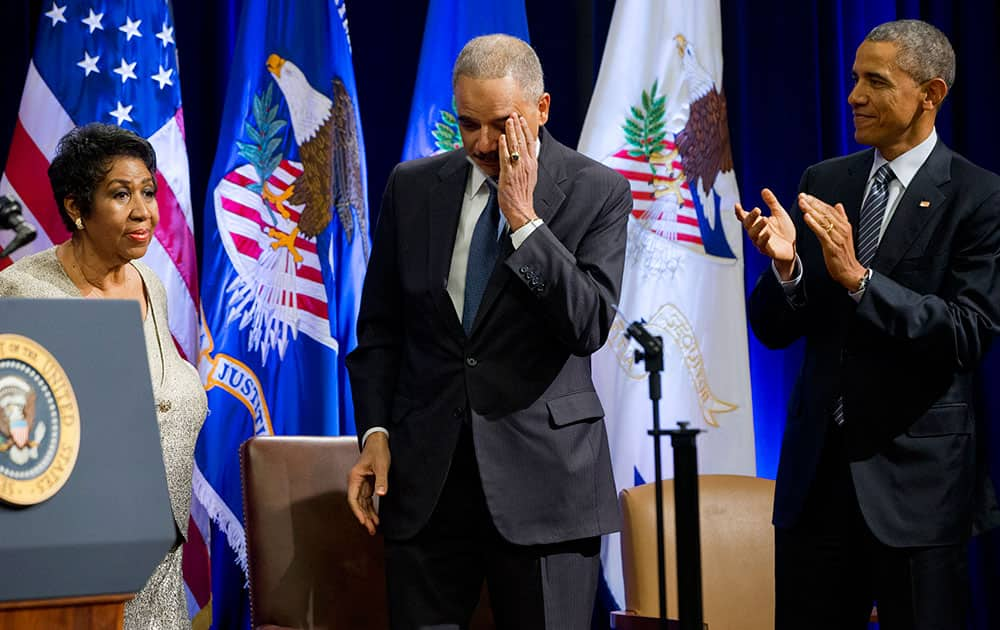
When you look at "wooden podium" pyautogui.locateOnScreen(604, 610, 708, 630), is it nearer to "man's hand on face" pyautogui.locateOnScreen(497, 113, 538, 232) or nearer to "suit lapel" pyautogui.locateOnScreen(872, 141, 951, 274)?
"suit lapel" pyautogui.locateOnScreen(872, 141, 951, 274)

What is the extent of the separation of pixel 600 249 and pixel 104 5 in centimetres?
216

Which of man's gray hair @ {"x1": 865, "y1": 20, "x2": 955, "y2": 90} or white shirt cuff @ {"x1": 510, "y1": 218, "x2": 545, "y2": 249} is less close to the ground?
man's gray hair @ {"x1": 865, "y1": 20, "x2": 955, "y2": 90}

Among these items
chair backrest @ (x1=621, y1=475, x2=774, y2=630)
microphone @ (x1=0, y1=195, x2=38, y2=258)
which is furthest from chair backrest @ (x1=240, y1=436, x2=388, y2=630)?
microphone @ (x1=0, y1=195, x2=38, y2=258)

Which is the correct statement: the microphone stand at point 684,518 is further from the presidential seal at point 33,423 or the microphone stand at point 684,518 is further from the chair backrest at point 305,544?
the chair backrest at point 305,544

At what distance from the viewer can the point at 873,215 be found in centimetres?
267

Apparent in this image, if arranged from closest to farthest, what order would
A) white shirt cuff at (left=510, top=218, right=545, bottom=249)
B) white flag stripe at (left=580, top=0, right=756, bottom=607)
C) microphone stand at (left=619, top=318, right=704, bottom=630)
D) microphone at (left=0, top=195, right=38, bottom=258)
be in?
microphone at (left=0, top=195, right=38, bottom=258), microphone stand at (left=619, top=318, right=704, bottom=630), white shirt cuff at (left=510, top=218, right=545, bottom=249), white flag stripe at (left=580, top=0, right=756, bottom=607)

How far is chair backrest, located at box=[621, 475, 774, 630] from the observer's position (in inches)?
126

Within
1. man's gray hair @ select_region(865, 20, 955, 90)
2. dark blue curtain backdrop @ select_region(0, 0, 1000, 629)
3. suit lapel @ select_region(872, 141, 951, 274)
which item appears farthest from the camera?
dark blue curtain backdrop @ select_region(0, 0, 1000, 629)

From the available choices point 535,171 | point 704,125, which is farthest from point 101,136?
point 704,125

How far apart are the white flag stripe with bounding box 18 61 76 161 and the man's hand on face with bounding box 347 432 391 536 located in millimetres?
1878

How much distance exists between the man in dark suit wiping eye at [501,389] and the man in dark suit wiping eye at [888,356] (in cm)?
46

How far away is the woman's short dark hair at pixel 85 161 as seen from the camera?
8.98 ft

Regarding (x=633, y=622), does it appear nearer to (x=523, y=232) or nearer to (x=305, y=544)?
(x=305, y=544)

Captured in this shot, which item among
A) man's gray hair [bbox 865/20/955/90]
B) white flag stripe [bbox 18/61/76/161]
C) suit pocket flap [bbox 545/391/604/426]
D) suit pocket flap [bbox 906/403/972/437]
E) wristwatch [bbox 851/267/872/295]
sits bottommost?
suit pocket flap [bbox 906/403/972/437]
